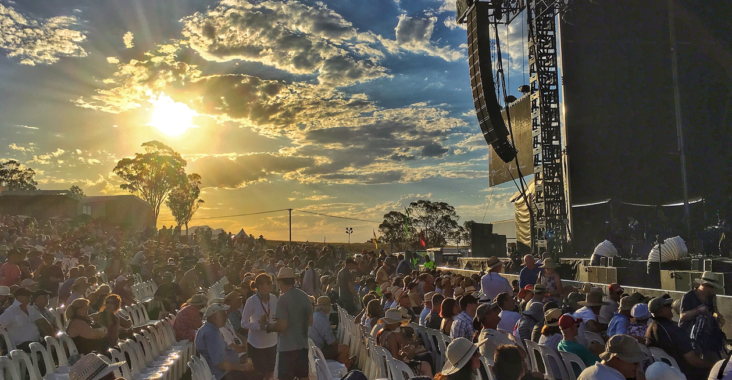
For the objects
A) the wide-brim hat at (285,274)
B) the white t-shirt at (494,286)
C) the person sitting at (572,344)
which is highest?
the wide-brim hat at (285,274)

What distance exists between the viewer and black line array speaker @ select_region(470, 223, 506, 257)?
2481cm

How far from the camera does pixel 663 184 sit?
2092 centimetres

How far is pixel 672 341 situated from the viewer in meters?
5.11

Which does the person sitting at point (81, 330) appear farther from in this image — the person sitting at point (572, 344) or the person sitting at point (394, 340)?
the person sitting at point (572, 344)

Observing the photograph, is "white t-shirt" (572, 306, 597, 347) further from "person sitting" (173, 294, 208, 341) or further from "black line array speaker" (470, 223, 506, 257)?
"black line array speaker" (470, 223, 506, 257)

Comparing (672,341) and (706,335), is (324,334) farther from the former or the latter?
(706,335)

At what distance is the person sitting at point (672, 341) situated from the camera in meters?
4.97

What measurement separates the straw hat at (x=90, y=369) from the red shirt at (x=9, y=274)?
7168mm

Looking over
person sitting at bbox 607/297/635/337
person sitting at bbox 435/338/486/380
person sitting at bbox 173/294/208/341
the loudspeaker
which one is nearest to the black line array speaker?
the loudspeaker

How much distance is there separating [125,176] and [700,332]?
2135 inches

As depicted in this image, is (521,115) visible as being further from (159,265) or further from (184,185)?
(184,185)

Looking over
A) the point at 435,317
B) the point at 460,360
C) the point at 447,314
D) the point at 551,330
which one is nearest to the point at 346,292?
the point at 435,317

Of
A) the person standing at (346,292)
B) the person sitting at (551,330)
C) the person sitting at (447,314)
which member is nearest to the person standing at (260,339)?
the person sitting at (447,314)

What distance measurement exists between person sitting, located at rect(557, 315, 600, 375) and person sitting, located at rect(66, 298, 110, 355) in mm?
5019
